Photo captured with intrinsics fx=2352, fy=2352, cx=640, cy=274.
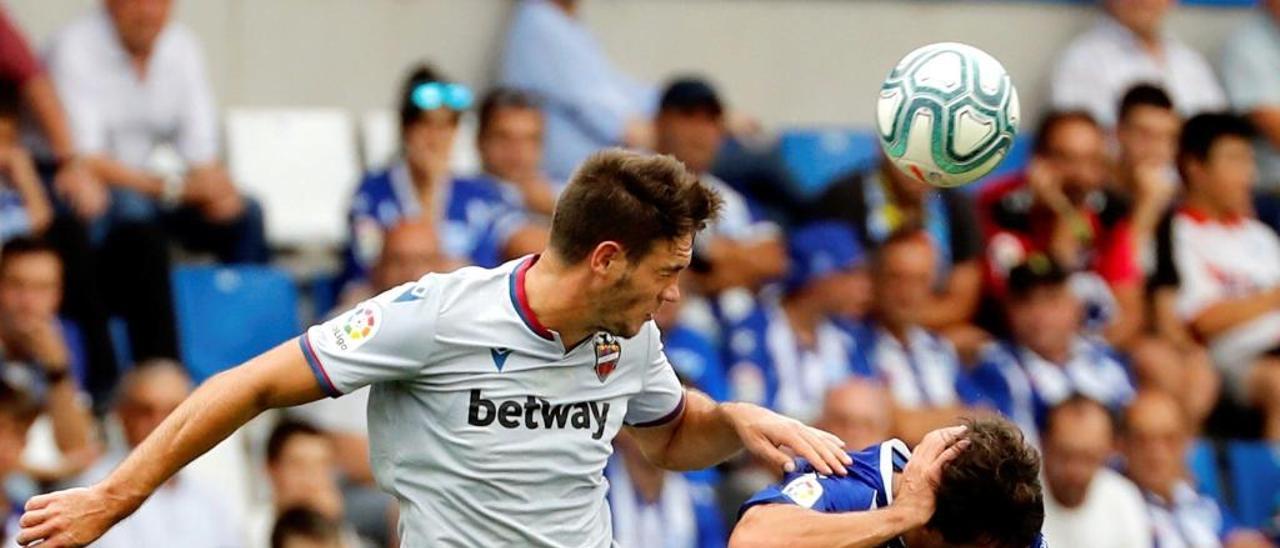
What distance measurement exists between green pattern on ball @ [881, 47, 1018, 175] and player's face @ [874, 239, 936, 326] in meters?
3.49

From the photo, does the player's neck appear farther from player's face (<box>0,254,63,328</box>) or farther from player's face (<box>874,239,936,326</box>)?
player's face (<box>874,239,936,326</box>)

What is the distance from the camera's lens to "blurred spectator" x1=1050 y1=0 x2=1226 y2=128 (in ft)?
41.0

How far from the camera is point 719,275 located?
410 inches

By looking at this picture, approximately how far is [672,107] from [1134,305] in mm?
2519

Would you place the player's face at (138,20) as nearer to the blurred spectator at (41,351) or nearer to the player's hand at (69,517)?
the blurred spectator at (41,351)

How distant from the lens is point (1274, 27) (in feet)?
41.9

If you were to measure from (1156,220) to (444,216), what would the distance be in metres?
3.68

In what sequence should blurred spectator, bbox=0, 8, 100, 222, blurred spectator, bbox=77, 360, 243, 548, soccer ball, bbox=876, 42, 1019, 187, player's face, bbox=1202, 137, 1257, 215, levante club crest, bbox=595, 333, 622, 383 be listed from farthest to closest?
player's face, bbox=1202, 137, 1257, 215, blurred spectator, bbox=0, 8, 100, 222, blurred spectator, bbox=77, 360, 243, 548, soccer ball, bbox=876, 42, 1019, 187, levante club crest, bbox=595, 333, 622, 383

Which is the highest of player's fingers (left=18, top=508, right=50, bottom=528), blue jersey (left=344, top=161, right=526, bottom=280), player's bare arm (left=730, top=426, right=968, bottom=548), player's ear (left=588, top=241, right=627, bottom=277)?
player's ear (left=588, top=241, right=627, bottom=277)

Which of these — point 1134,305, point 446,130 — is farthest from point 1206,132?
point 446,130

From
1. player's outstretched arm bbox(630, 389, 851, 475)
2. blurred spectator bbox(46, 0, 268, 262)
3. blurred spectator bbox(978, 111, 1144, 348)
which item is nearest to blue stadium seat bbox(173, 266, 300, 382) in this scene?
blurred spectator bbox(46, 0, 268, 262)

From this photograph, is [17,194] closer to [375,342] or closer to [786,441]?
[375,342]

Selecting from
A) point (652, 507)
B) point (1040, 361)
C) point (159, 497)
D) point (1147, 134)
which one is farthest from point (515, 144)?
point (1147, 134)

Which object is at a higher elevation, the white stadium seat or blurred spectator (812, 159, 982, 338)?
the white stadium seat
